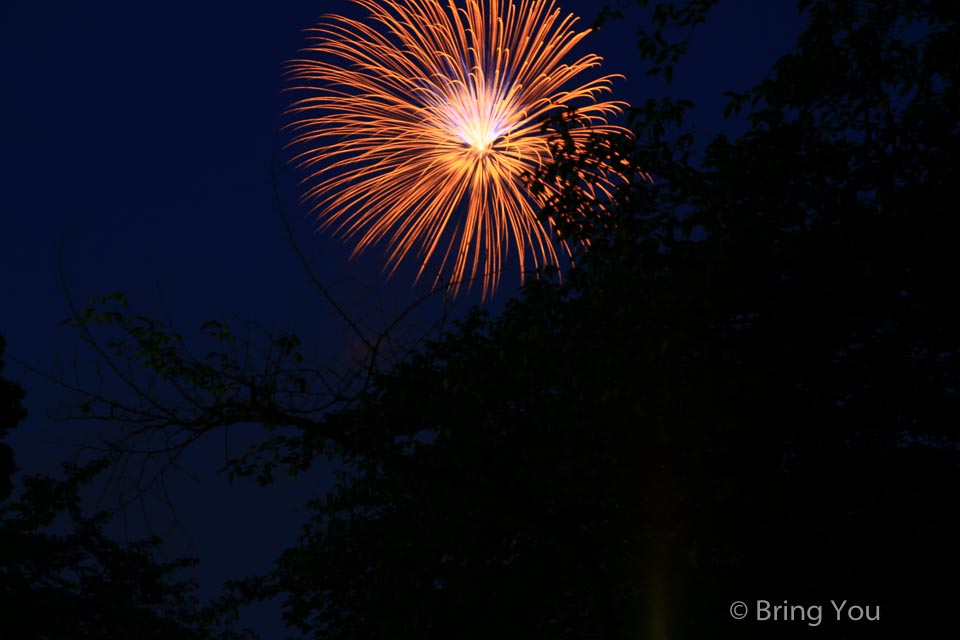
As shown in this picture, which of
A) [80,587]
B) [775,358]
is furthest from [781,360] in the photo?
[80,587]

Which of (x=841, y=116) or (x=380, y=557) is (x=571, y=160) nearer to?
(x=841, y=116)

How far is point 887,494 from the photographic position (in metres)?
9.45

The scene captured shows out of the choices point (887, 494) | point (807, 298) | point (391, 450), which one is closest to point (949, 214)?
point (807, 298)

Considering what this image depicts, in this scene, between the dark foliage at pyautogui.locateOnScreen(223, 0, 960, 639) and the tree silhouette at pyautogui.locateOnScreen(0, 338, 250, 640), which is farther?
the tree silhouette at pyautogui.locateOnScreen(0, 338, 250, 640)

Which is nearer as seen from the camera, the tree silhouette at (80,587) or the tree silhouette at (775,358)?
the tree silhouette at (775,358)

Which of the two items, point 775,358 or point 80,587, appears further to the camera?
point 80,587

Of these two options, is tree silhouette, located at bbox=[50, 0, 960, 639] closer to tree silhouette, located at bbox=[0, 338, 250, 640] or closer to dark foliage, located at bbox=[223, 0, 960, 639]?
dark foliage, located at bbox=[223, 0, 960, 639]

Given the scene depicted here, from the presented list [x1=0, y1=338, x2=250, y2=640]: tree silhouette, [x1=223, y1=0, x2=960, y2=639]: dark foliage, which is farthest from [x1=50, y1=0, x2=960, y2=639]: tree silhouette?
[x1=0, y1=338, x2=250, y2=640]: tree silhouette

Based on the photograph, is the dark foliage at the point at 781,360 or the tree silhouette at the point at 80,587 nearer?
the dark foliage at the point at 781,360

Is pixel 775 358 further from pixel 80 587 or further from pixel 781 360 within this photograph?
pixel 80 587

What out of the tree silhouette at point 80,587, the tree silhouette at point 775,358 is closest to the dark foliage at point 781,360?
the tree silhouette at point 775,358

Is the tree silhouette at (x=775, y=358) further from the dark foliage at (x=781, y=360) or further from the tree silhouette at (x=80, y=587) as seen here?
the tree silhouette at (x=80, y=587)

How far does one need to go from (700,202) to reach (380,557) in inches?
370

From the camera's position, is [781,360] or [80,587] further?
[80,587]
